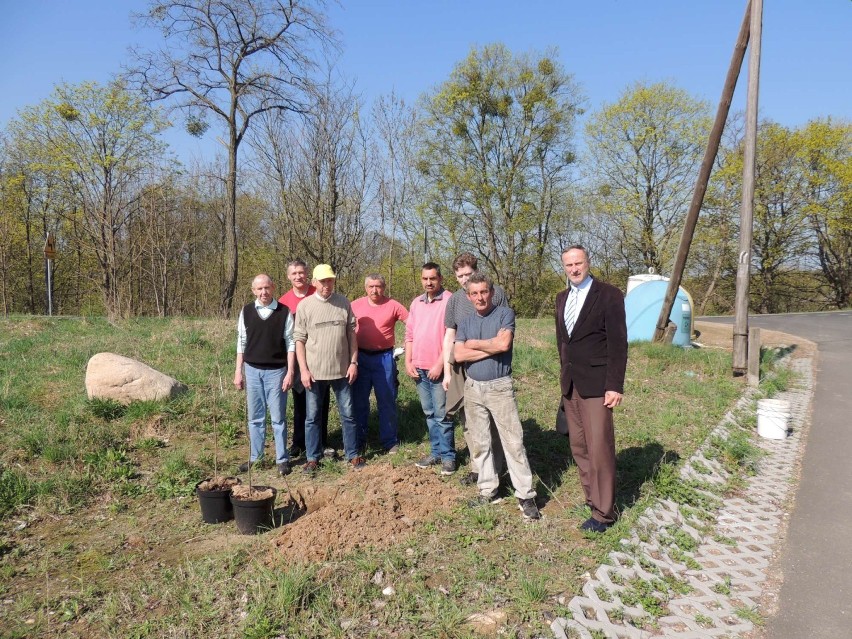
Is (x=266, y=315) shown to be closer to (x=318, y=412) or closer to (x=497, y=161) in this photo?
(x=318, y=412)

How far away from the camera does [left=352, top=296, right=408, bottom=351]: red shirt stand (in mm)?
5578

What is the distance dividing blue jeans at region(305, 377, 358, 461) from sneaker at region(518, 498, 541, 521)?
6.45 feet

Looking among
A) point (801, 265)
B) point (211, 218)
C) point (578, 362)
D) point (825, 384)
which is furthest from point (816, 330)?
point (211, 218)

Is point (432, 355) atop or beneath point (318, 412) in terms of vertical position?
atop

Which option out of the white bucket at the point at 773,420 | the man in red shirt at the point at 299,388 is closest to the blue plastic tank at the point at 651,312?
the white bucket at the point at 773,420

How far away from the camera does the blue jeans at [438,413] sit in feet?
16.9

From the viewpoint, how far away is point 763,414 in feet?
23.1

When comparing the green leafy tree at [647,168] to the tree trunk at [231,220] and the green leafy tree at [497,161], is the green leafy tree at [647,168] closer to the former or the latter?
the green leafy tree at [497,161]

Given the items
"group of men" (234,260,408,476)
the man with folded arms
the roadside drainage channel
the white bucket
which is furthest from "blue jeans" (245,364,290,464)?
the white bucket

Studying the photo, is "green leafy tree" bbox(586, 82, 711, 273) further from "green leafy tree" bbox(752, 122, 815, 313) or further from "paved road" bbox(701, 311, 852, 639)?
"paved road" bbox(701, 311, 852, 639)

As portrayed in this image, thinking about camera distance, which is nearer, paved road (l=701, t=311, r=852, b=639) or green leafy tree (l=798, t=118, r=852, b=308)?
paved road (l=701, t=311, r=852, b=639)

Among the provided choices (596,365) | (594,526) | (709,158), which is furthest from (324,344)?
(709,158)

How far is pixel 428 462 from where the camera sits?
542 cm

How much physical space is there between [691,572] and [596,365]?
5.04 feet
